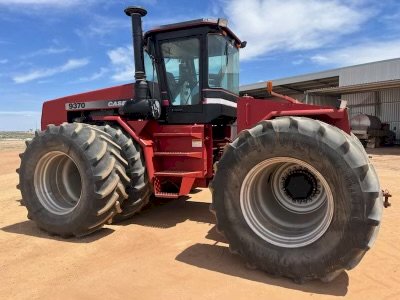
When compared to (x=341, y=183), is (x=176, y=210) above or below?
below

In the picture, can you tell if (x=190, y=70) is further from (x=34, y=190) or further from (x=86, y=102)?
(x=34, y=190)

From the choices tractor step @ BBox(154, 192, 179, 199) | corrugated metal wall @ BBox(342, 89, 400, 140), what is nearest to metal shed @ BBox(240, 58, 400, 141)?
corrugated metal wall @ BBox(342, 89, 400, 140)

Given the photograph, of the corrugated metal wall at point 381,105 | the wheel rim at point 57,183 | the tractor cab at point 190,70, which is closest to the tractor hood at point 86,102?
the tractor cab at point 190,70

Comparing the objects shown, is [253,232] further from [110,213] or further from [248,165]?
[110,213]

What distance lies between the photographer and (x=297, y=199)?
423 cm

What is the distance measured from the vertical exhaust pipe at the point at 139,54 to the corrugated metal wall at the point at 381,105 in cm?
2393

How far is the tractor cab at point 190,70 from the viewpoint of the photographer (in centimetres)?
535

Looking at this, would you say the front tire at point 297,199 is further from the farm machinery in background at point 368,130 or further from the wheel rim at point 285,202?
the farm machinery in background at point 368,130

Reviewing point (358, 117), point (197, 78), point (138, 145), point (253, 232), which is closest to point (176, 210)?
point (138, 145)

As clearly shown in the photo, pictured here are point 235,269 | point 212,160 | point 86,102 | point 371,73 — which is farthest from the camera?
point 371,73

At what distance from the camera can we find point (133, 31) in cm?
556

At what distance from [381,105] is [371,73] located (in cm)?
445

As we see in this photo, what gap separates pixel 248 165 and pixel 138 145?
216 centimetres

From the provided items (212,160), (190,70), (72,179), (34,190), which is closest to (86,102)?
(72,179)
